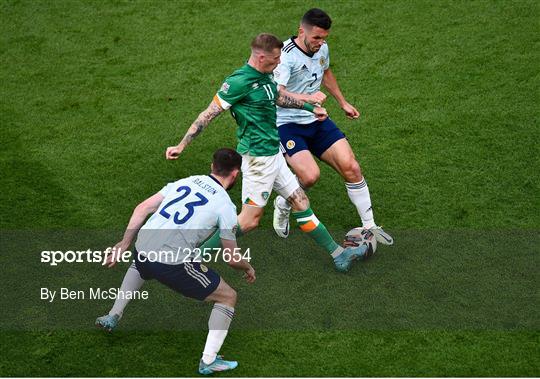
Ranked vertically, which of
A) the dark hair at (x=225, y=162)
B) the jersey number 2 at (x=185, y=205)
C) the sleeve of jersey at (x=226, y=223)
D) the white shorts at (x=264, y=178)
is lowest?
the white shorts at (x=264, y=178)

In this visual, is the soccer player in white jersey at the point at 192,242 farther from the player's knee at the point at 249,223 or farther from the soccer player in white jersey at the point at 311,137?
the soccer player in white jersey at the point at 311,137

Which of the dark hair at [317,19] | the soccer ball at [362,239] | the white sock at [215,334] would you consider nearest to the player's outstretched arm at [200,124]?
the dark hair at [317,19]

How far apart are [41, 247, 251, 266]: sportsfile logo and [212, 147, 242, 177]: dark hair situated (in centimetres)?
Answer: 67

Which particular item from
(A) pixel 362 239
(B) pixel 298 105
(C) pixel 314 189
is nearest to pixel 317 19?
(B) pixel 298 105

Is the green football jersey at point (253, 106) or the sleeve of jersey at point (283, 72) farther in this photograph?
the sleeve of jersey at point (283, 72)

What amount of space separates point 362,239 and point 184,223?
2427 millimetres

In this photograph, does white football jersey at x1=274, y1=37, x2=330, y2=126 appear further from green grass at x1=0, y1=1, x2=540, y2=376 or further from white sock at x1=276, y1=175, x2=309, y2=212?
green grass at x1=0, y1=1, x2=540, y2=376

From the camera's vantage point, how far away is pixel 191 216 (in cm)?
809

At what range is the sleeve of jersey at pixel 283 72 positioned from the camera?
31.6ft

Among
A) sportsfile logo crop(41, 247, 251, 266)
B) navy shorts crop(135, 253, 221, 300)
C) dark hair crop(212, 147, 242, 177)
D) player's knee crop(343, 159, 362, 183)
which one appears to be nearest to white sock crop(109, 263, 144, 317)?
sportsfile logo crop(41, 247, 251, 266)

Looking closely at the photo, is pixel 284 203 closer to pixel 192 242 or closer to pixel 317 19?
pixel 317 19

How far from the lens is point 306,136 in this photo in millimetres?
9984

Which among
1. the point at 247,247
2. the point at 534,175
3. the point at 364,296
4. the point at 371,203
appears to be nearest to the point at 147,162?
the point at 247,247

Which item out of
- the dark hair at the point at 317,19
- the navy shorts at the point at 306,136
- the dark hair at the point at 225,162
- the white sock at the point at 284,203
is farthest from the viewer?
the white sock at the point at 284,203
